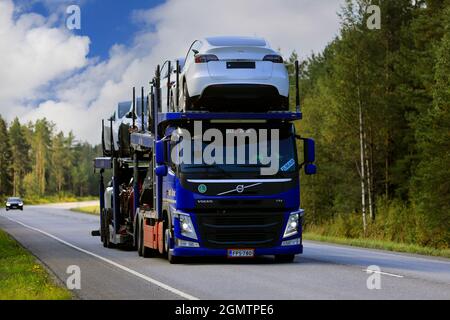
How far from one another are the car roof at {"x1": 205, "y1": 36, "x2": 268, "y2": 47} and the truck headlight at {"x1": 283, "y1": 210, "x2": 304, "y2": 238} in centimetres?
353

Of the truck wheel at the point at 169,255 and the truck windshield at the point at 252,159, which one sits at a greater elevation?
the truck windshield at the point at 252,159

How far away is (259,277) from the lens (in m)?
16.5

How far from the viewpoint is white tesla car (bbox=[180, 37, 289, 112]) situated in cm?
1905

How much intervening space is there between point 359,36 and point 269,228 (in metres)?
26.9

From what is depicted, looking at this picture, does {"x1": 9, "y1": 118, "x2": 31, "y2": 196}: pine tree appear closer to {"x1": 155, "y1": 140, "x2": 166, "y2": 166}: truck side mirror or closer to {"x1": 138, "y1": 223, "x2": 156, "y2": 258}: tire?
{"x1": 138, "y1": 223, "x2": 156, "y2": 258}: tire

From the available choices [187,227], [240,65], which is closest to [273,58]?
[240,65]

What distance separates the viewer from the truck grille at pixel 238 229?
1916 centimetres

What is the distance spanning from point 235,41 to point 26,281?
21.9 ft

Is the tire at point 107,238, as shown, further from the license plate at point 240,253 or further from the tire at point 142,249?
the license plate at point 240,253

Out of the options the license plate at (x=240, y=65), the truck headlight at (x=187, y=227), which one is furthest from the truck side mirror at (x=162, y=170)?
the license plate at (x=240, y=65)

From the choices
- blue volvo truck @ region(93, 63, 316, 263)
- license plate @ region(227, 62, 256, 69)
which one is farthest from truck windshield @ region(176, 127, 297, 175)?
license plate @ region(227, 62, 256, 69)

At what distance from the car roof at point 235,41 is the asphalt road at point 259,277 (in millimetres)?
4460

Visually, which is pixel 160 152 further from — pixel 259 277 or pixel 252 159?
pixel 259 277

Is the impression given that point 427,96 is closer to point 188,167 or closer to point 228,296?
point 188,167
